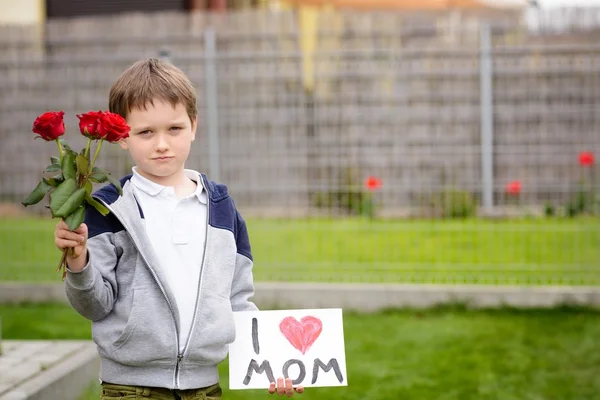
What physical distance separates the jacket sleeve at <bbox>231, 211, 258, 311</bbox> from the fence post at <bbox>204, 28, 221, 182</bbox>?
4340 mm

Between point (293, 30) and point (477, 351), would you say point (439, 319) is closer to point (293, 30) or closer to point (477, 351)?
point (477, 351)

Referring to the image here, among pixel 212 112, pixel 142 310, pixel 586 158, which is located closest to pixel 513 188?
pixel 586 158

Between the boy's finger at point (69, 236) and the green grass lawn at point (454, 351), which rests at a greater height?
the boy's finger at point (69, 236)

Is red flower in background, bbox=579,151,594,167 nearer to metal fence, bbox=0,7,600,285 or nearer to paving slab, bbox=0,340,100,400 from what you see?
metal fence, bbox=0,7,600,285

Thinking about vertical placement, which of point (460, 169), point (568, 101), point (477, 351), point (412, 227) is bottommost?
point (477, 351)

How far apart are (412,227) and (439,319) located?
87 centimetres

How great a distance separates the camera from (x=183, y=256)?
266cm

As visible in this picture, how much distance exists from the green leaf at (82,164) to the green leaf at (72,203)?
0.06 m

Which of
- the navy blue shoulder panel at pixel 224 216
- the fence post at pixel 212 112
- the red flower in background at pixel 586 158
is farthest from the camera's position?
the fence post at pixel 212 112

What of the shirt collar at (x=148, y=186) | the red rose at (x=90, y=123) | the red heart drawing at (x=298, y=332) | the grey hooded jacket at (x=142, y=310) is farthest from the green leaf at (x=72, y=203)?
Result: the red heart drawing at (x=298, y=332)

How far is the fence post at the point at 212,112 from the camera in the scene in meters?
7.21

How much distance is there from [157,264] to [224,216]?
284mm

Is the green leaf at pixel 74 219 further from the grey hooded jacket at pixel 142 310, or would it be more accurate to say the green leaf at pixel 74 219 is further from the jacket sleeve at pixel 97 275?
the grey hooded jacket at pixel 142 310

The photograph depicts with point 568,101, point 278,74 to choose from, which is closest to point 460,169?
point 568,101
